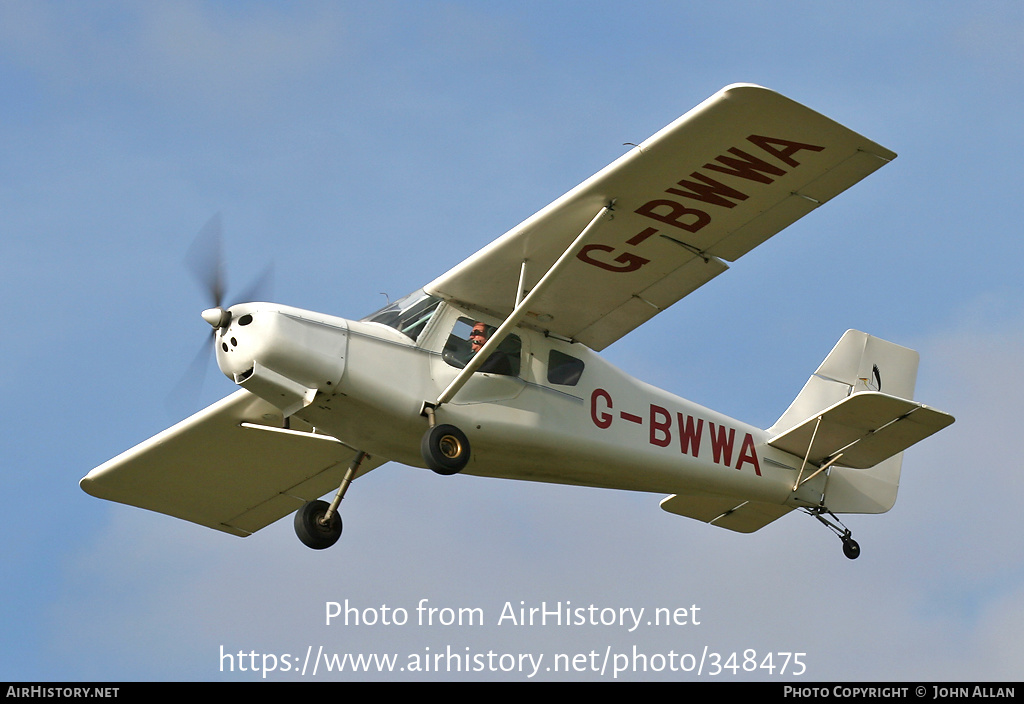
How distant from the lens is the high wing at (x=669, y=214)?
39.3ft

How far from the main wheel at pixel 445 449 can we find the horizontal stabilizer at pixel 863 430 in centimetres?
422

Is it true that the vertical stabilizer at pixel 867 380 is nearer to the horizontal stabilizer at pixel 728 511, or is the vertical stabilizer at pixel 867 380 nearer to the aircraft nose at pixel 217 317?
the horizontal stabilizer at pixel 728 511

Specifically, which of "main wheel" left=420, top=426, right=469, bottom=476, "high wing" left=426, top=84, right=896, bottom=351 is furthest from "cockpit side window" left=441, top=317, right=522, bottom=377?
"main wheel" left=420, top=426, right=469, bottom=476

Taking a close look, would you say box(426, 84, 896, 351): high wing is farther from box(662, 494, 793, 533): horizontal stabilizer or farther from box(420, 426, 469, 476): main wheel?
box(662, 494, 793, 533): horizontal stabilizer

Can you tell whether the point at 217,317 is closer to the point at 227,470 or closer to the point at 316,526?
the point at 316,526

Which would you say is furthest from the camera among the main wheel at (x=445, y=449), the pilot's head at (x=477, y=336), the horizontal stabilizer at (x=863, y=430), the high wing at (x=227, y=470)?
A: the high wing at (x=227, y=470)

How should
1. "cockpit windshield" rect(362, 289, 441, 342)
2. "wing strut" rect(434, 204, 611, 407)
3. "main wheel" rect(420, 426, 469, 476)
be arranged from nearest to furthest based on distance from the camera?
1. "main wheel" rect(420, 426, 469, 476)
2. "wing strut" rect(434, 204, 611, 407)
3. "cockpit windshield" rect(362, 289, 441, 342)

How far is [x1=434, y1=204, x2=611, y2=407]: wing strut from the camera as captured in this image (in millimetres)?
12469

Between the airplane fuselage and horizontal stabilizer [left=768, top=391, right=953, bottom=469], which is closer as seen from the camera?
the airplane fuselage

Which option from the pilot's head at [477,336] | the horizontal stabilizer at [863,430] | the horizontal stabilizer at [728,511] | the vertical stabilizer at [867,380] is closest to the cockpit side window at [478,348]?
the pilot's head at [477,336]

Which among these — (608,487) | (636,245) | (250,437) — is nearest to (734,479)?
(608,487)

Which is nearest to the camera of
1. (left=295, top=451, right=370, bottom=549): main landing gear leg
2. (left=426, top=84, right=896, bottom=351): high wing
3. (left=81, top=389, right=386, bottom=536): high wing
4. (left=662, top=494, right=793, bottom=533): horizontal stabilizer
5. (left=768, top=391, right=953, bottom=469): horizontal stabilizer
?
(left=426, top=84, right=896, bottom=351): high wing

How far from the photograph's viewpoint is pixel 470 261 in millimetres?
13016

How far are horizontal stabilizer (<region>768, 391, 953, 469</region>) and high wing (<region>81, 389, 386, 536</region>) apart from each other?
175 inches
